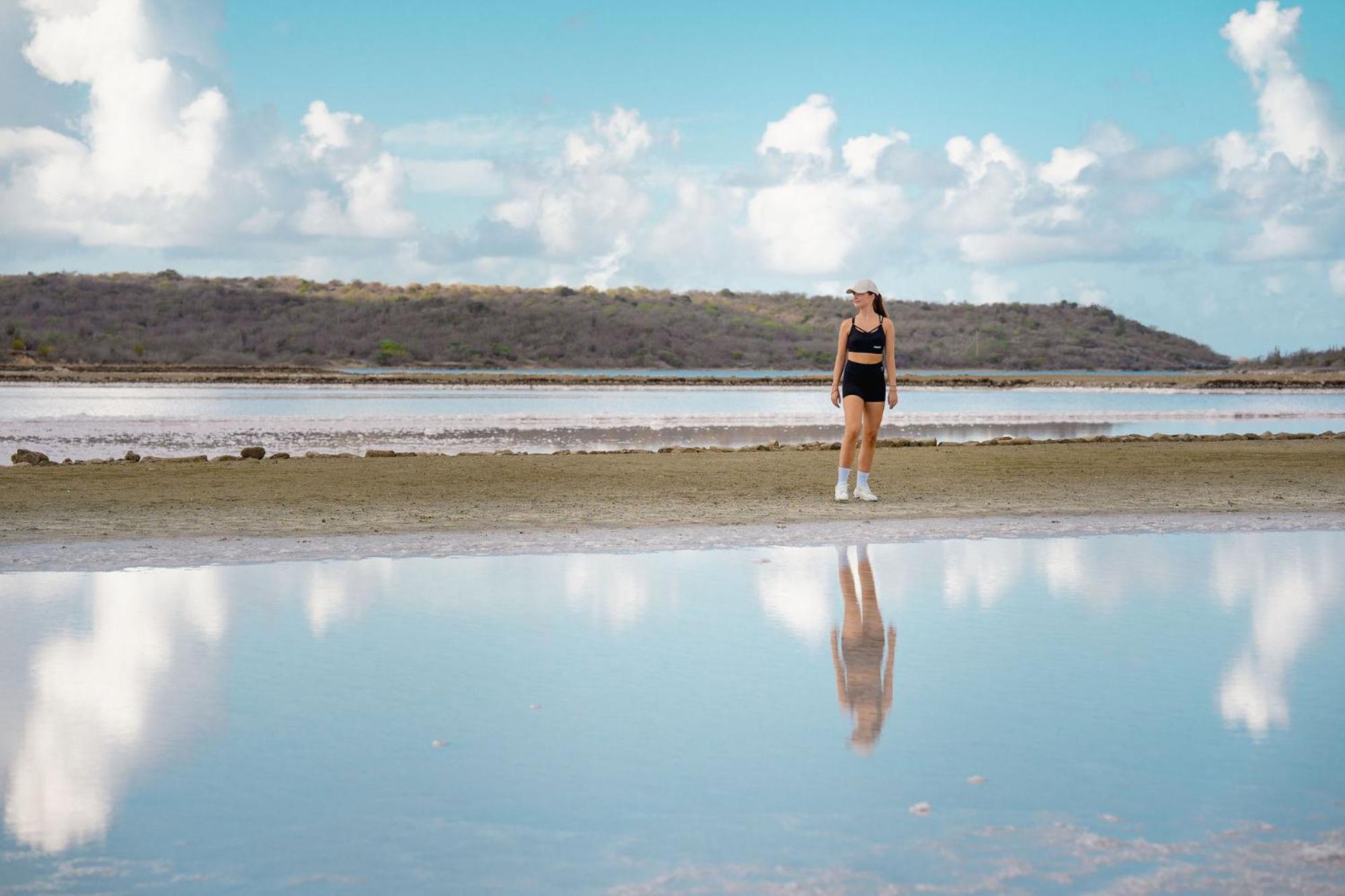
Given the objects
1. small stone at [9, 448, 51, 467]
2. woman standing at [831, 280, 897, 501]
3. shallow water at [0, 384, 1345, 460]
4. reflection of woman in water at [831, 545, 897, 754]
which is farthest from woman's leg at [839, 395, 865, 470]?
small stone at [9, 448, 51, 467]

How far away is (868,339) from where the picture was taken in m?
12.3

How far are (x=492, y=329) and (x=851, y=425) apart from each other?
4512 inches

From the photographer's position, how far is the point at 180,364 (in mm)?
88750

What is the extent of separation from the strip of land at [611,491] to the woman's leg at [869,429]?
0.50m

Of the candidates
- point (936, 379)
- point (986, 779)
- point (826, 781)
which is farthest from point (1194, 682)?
point (936, 379)

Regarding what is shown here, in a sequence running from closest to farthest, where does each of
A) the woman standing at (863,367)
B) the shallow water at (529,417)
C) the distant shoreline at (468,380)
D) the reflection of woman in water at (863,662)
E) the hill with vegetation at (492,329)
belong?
the reflection of woman in water at (863,662), the woman standing at (863,367), the shallow water at (529,417), the distant shoreline at (468,380), the hill with vegetation at (492,329)

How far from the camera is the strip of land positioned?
11281 mm

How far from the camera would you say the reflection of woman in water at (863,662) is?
16.1 feet

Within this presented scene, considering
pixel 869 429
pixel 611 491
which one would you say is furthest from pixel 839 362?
pixel 611 491

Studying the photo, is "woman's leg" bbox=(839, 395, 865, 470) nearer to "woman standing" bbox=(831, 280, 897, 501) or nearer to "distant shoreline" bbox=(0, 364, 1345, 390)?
"woman standing" bbox=(831, 280, 897, 501)

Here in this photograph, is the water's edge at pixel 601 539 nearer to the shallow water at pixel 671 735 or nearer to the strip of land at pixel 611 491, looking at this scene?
the strip of land at pixel 611 491

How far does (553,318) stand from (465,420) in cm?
9949

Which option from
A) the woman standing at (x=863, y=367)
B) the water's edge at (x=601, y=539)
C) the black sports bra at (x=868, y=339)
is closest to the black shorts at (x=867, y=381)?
the woman standing at (x=863, y=367)

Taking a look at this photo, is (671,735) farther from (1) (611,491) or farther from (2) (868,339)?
(1) (611,491)
